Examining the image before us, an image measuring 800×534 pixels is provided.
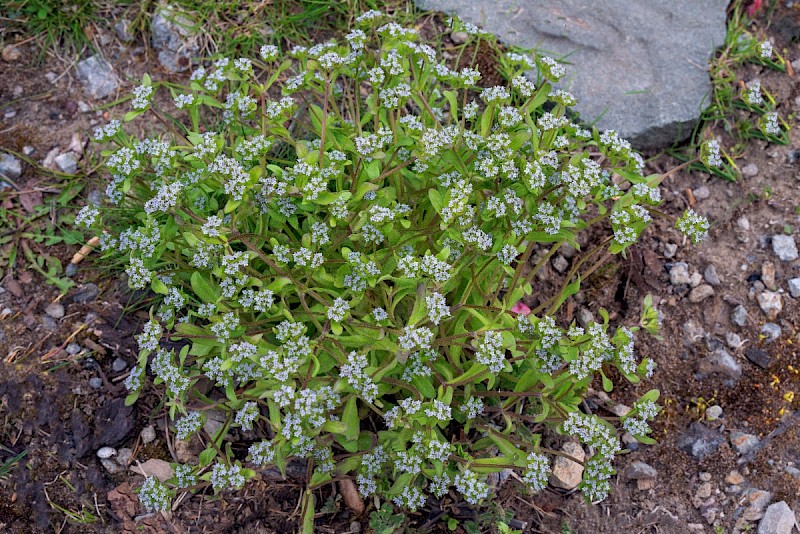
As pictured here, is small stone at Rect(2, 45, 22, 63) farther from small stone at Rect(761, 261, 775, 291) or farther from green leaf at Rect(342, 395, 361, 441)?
small stone at Rect(761, 261, 775, 291)

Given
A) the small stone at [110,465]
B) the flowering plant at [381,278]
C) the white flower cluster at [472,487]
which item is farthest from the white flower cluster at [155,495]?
the white flower cluster at [472,487]

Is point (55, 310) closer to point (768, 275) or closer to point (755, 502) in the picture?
point (755, 502)

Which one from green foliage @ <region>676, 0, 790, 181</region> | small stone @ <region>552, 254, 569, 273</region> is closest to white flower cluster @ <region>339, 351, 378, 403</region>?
small stone @ <region>552, 254, 569, 273</region>

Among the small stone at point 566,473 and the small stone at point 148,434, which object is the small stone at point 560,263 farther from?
the small stone at point 148,434

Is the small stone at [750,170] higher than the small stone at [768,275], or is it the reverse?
the small stone at [750,170]

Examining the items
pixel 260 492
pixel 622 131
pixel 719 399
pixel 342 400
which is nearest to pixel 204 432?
pixel 260 492

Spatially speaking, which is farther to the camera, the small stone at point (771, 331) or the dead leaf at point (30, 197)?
the dead leaf at point (30, 197)

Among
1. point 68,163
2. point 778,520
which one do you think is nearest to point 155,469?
point 68,163
